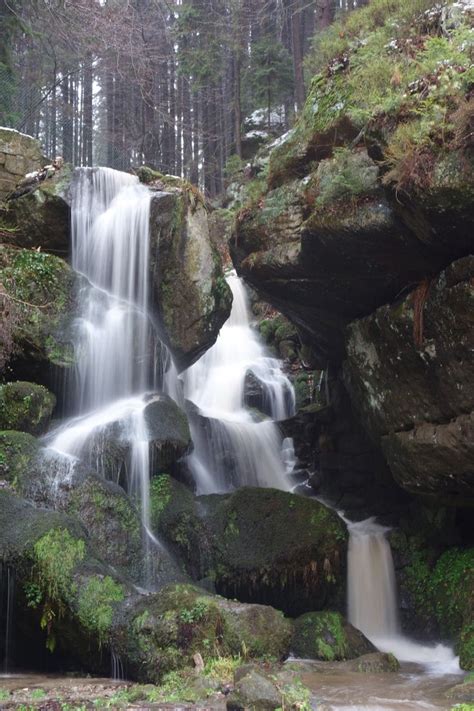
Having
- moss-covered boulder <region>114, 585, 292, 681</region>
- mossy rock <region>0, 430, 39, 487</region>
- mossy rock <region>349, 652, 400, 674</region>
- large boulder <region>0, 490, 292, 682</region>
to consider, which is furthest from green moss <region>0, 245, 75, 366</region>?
mossy rock <region>349, 652, 400, 674</region>

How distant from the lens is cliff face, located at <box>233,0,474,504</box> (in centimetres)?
752

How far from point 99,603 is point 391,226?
5.67 meters

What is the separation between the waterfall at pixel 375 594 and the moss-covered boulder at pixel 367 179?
366 centimetres

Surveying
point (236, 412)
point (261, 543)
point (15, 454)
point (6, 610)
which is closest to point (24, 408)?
point (15, 454)

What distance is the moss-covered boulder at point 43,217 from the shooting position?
13062mm

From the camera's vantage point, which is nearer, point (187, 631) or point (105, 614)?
point (187, 631)

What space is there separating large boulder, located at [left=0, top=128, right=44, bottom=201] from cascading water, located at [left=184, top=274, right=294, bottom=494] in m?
6.29

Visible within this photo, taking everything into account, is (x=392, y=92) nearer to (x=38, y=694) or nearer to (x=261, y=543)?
(x=261, y=543)

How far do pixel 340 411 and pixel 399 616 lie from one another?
434cm

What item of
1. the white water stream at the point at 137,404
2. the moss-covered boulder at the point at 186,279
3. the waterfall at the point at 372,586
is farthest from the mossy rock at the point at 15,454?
the waterfall at the point at 372,586

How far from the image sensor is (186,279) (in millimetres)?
12648

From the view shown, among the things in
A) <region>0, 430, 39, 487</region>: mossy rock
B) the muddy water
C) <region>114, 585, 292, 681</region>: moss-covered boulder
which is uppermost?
<region>0, 430, 39, 487</region>: mossy rock

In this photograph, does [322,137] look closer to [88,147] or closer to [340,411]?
[340,411]

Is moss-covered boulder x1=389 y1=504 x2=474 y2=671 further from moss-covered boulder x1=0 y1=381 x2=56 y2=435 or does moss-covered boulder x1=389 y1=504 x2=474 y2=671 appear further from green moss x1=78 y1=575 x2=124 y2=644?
moss-covered boulder x1=0 y1=381 x2=56 y2=435
